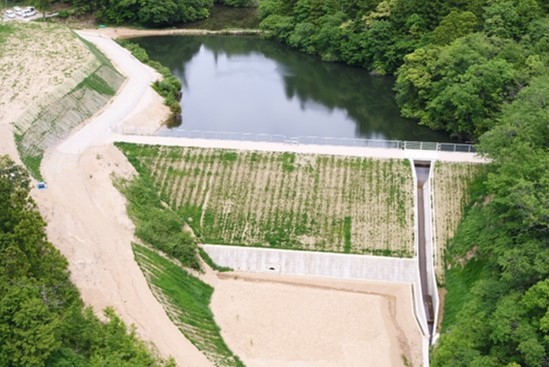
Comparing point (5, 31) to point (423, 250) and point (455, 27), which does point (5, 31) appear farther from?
point (423, 250)

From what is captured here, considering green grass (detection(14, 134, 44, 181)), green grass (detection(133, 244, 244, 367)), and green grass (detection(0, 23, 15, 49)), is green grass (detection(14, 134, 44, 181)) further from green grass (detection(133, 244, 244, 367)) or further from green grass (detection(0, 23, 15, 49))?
green grass (detection(0, 23, 15, 49))

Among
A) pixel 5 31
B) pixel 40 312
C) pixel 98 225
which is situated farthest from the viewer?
pixel 5 31

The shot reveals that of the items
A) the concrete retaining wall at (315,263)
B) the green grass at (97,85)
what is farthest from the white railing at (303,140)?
the concrete retaining wall at (315,263)

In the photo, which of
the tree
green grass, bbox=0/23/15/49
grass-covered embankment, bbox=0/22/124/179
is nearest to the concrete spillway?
the tree

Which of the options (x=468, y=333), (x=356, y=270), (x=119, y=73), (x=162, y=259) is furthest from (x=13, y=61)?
(x=468, y=333)

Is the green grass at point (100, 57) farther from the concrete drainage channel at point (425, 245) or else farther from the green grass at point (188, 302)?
the concrete drainage channel at point (425, 245)

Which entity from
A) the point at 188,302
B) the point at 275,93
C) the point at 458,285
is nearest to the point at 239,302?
the point at 188,302
